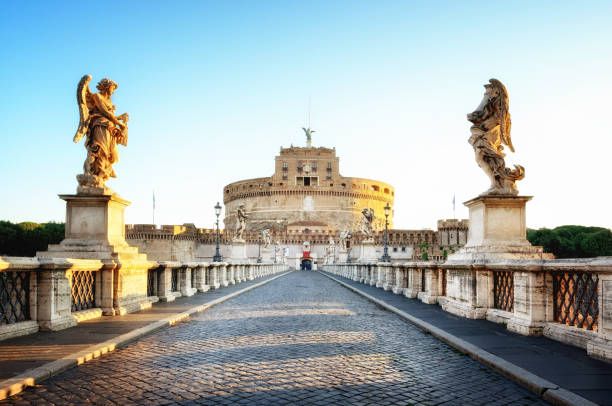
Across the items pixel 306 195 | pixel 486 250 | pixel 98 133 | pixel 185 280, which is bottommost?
pixel 185 280

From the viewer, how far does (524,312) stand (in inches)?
283

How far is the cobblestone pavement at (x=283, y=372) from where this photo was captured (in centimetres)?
428

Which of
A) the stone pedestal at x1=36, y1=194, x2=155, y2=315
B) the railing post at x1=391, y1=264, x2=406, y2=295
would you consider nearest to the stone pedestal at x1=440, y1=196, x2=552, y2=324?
the railing post at x1=391, y1=264, x2=406, y2=295

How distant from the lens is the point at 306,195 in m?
111

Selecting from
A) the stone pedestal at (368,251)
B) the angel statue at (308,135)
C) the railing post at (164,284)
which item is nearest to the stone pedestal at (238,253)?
the stone pedestal at (368,251)

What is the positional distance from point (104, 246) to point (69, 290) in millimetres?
1799

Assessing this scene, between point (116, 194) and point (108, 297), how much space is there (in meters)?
1.99

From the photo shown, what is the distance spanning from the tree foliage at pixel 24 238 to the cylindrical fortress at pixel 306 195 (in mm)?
44331

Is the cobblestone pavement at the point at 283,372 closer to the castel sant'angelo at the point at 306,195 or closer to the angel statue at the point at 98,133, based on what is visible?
the angel statue at the point at 98,133

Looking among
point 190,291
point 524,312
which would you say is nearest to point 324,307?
point 190,291

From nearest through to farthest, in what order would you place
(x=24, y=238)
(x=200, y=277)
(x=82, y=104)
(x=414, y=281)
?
(x=82, y=104) → (x=414, y=281) → (x=200, y=277) → (x=24, y=238)

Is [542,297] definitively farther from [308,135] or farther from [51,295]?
[308,135]

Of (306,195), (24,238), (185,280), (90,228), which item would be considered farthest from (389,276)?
(306,195)

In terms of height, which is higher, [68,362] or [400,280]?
[68,362]
